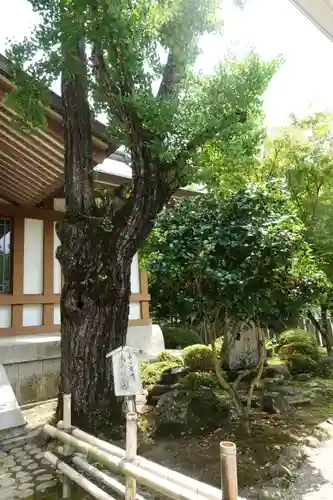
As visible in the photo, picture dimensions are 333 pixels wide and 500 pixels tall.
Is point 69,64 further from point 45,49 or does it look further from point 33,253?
point 33,253

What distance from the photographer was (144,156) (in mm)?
4766

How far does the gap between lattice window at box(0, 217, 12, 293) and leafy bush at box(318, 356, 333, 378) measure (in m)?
7.50

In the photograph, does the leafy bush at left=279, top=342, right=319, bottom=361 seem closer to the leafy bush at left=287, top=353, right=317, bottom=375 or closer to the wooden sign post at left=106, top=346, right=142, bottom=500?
the leafy bush at left=287, top=353, right=317, bottom=375

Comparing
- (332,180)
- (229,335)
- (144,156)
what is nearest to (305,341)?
(332,180)

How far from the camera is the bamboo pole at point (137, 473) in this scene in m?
2.18

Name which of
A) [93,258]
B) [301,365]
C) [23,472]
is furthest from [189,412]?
[301,365]

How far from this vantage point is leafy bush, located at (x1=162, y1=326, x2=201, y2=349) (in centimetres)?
1302

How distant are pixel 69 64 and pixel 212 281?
3.11m

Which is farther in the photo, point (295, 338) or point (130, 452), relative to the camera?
point (295, 338)

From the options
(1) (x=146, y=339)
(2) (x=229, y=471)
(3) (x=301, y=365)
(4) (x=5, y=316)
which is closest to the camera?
(2) (x=229, y=471)

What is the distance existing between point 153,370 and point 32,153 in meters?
4.87

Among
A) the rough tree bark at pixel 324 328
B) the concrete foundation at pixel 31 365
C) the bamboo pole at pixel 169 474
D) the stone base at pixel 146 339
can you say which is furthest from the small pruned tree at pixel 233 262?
the rough tree bark at pixel 324 328

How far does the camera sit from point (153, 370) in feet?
25.0

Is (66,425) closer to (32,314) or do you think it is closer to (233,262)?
(233,262)
